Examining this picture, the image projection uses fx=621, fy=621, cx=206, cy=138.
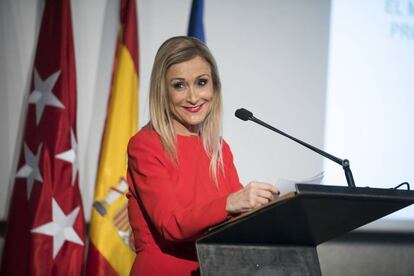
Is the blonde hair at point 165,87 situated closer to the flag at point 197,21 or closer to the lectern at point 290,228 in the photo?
the lectern at point 290,228

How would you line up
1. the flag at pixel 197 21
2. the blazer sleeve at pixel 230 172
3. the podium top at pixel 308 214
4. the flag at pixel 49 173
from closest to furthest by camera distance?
the podium top at pixel 308 214 < the blazer sleeve at pixel 230 172 < the flag at pixel 49 173 < the flag at pixel 197 21

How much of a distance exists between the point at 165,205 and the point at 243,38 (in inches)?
123

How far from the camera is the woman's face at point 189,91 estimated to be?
1.97 metres

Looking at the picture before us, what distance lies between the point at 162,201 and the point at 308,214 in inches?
16.2

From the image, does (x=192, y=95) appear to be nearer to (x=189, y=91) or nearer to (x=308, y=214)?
(x=189, y=91)

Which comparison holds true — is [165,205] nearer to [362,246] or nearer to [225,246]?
[225,246]

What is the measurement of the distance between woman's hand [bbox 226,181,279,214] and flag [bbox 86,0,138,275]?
241 centimetres

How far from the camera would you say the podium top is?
1429 mm

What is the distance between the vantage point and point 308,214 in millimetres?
1524

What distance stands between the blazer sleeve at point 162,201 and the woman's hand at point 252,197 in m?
0.03

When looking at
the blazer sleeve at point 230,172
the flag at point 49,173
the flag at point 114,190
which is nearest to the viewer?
the blazer sleeve at point 230,172

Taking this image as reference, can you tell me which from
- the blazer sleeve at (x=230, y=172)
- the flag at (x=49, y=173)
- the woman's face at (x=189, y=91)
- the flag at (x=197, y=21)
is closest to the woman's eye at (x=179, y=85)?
the woman's face at (x=189, y=91)

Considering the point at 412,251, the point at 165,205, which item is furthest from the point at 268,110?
the point at 165,205

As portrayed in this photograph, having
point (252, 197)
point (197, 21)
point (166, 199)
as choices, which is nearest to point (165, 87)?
point (166, 199)
